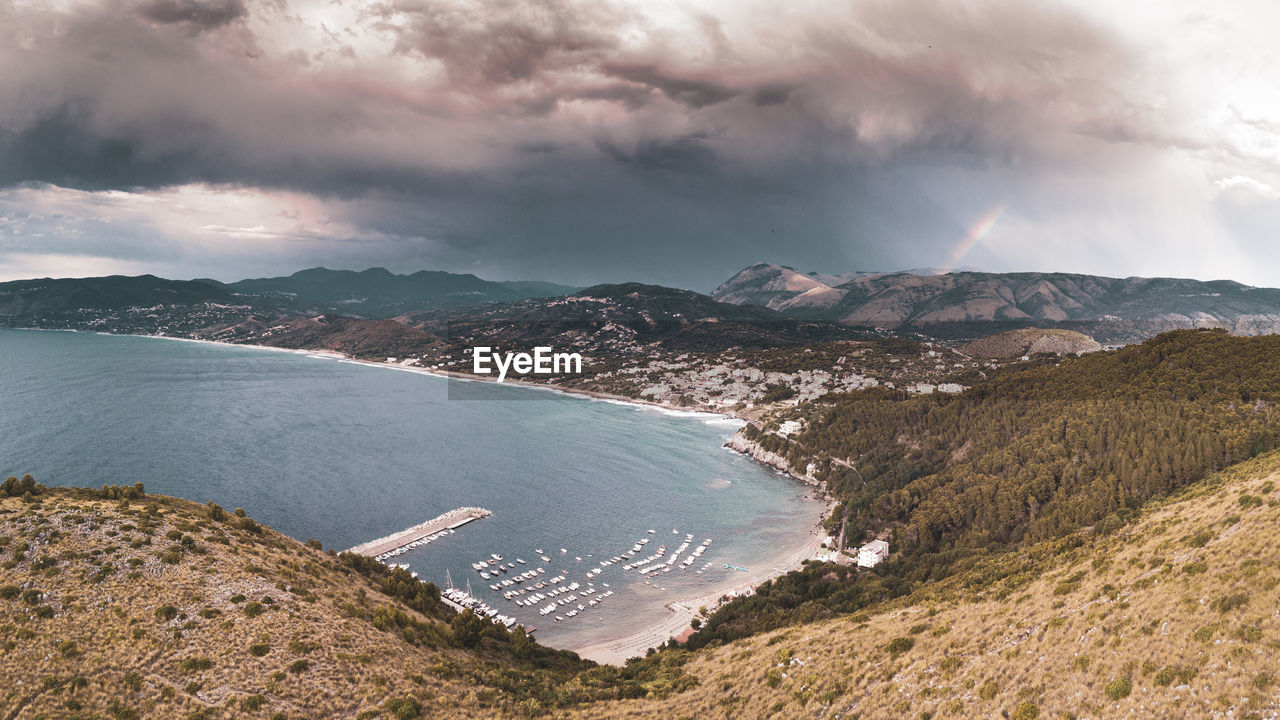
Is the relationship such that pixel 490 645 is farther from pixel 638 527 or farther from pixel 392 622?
pixel 638 527

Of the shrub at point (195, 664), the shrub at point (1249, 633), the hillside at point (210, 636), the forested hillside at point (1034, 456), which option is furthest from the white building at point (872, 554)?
the shrub at point (195, 664)

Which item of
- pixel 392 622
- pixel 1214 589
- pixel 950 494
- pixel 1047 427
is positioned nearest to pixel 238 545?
pixel 392 622

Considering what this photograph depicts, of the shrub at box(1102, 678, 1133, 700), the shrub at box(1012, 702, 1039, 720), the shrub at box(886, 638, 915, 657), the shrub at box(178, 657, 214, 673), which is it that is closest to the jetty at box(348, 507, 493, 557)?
the shrub at box(178, 657, 214, 673)

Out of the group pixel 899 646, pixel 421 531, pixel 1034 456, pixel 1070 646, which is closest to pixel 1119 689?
pixel 1070 646

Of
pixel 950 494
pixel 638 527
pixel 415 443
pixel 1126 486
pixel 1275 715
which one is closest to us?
pixel 1275 715

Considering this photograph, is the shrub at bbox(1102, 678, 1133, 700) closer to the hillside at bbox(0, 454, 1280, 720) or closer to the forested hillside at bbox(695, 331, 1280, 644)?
the hillside at bbox(0, 454, 1280, 720)
